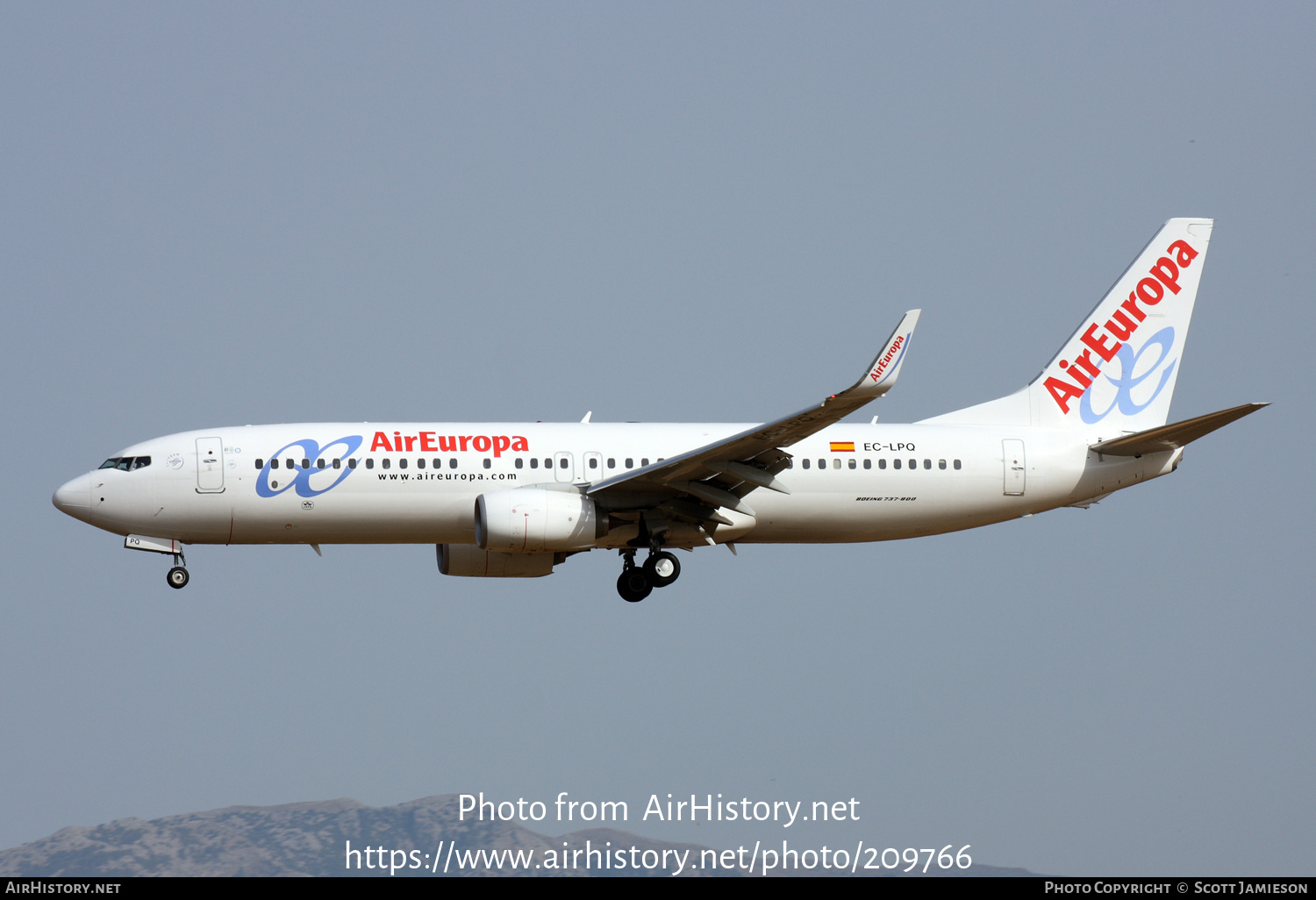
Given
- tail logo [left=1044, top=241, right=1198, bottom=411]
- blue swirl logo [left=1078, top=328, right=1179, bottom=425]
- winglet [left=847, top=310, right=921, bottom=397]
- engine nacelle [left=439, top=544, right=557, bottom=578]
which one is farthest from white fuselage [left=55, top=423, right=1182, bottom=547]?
winglet [left=847, top=310, right=921, bottom=397]

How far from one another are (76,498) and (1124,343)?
2673cm

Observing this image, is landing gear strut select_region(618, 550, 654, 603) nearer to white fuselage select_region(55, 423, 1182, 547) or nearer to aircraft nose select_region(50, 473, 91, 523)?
white fuselage select_region(55, 423, 1182, 547)

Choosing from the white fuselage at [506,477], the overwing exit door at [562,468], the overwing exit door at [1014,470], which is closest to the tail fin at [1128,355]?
the white fuselage at [506,477]

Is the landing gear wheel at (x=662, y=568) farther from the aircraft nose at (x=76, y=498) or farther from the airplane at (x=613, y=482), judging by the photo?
the aircraft nose at (x=76, y=498)

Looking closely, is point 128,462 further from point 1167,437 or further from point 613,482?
point 1167,437

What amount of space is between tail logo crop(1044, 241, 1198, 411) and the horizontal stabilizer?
153 cm

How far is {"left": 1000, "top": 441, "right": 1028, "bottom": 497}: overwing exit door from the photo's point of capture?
37.0 meters

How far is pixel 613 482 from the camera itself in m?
33.7

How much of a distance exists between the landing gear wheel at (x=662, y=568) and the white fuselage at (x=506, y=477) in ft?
2.44

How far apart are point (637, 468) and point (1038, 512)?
34.4 ft

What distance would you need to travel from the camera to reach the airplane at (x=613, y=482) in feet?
112

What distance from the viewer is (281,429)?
1375 inches

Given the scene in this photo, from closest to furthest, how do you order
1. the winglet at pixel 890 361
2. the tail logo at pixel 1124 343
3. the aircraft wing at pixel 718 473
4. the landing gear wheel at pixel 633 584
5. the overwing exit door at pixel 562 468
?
the winglet at pixel 890 361 < the aircraft wing at pixel 718 473 < the overwing exit door at pixel 562 468 < the landing gear wheel at pixel 633 584 < the tail logo at pixel 1124 343

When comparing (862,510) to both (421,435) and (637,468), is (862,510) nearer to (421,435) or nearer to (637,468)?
(637,468)
